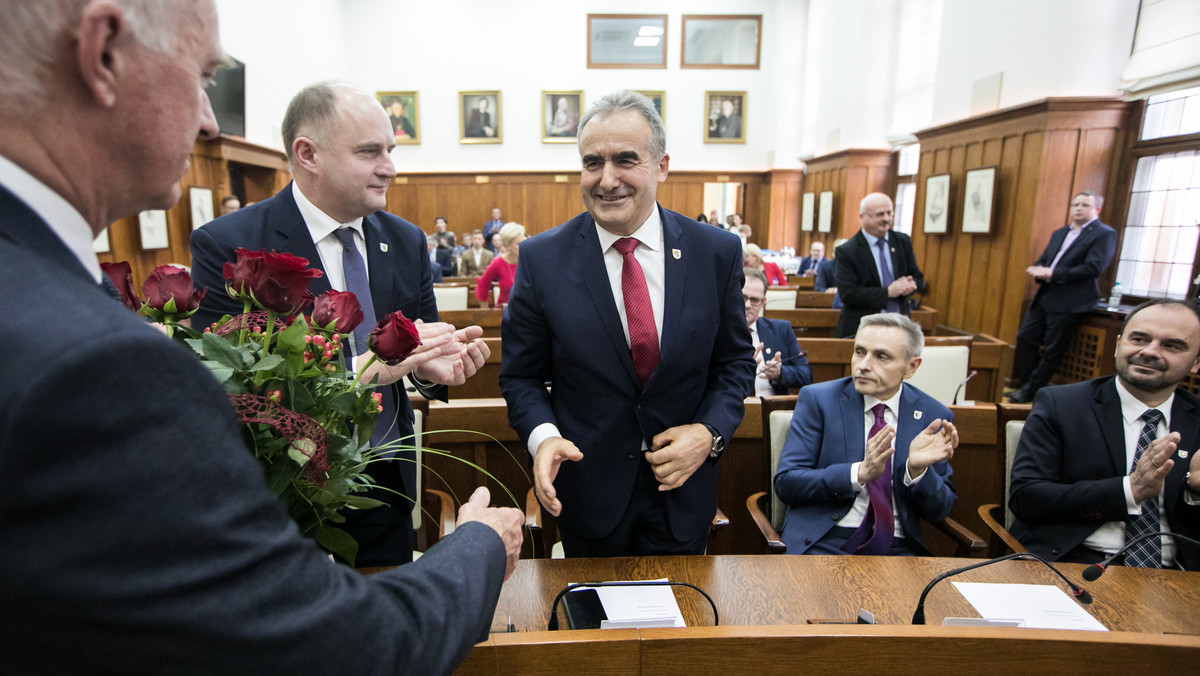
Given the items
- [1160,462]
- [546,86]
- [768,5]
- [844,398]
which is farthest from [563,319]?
[768,5]

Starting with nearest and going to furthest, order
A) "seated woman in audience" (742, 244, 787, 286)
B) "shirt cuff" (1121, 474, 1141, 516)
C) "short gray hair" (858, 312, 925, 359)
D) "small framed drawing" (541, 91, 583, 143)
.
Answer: "shirt cuff" (1121, 474, 1141, 516), "short gray hair" (858, 312, 925, 359), "seated woman in audience" (742, 244, 787, 286), "small framed drawing" (541, 91, 583, 143)

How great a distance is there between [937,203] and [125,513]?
9.39 m

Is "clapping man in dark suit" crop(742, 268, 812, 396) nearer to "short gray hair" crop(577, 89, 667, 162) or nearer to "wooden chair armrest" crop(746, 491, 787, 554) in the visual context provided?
"wooden chair armrest" crop(746, 491, 787, 554)

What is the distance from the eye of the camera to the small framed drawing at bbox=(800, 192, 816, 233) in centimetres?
1306

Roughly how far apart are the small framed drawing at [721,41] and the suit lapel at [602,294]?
14.7m

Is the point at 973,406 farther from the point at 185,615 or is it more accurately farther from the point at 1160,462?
the point at 185,615

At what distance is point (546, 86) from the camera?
14961 mm

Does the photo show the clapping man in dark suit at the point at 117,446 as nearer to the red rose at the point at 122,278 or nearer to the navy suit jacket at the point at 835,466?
the red rose at the point at 122,278

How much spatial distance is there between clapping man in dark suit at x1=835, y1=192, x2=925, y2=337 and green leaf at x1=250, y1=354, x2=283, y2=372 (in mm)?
4701

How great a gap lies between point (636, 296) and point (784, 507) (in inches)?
47.3

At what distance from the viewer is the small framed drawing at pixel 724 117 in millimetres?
15125

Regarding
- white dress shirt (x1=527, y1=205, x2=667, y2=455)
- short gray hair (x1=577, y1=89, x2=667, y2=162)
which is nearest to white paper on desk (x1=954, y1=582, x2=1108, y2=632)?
white dress shirt (x1=527, y1=205, x2=667, y2=455)

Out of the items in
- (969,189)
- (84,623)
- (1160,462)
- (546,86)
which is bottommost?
(1160,462)

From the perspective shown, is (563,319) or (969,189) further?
(969,189)
